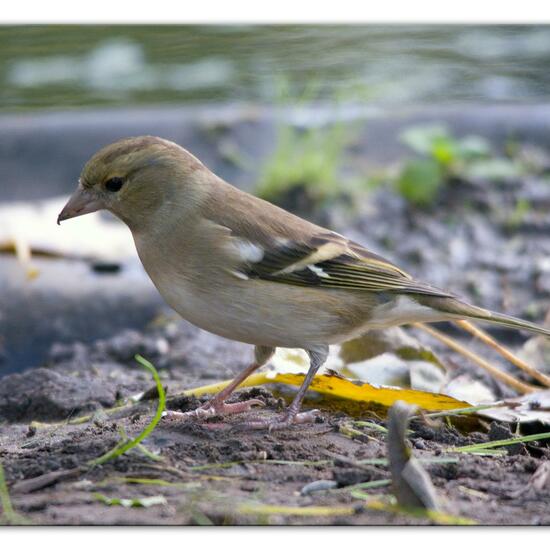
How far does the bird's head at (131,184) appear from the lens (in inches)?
181

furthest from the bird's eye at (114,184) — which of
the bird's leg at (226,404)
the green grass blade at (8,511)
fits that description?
the green grass blade at (8,511)

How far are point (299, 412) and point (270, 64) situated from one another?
426 cm

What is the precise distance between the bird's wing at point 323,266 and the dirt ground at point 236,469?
0.57m

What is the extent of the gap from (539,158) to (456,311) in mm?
4316

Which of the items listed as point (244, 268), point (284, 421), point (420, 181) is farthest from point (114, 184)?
point (420, 181)

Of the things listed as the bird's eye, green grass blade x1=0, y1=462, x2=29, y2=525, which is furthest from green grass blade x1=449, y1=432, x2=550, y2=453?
the bird's eye

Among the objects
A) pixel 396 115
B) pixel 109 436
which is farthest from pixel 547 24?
pixel 109 436

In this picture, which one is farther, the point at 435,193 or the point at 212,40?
the point at 435,193

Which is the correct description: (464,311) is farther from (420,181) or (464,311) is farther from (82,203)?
(420,181)

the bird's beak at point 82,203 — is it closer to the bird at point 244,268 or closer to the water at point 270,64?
the bird at point 244,268

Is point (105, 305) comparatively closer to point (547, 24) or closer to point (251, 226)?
point (251, 226)

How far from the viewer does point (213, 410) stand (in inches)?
179

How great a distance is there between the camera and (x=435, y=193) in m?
8.23

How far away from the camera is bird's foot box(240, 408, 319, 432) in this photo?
4289 mm
